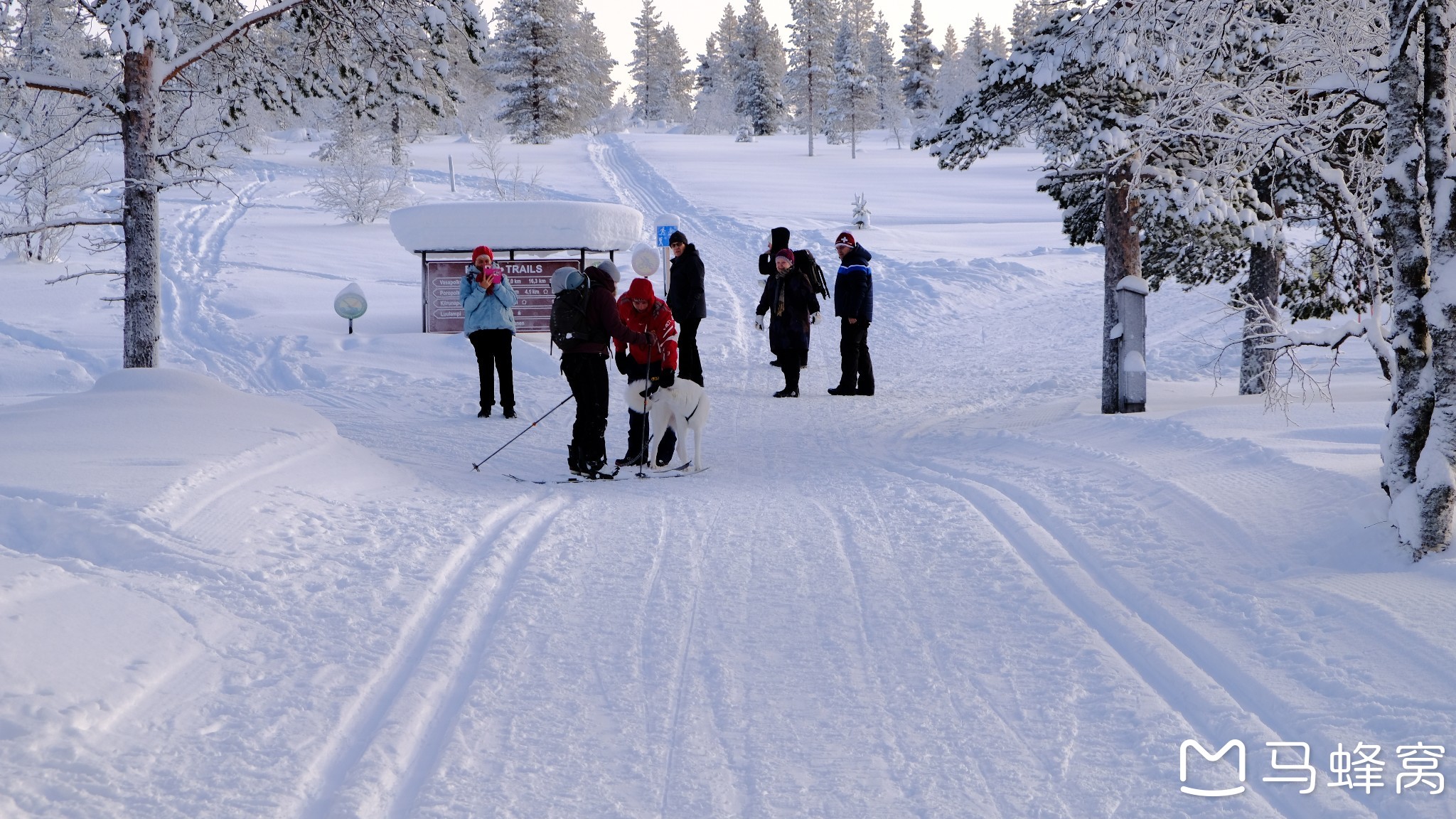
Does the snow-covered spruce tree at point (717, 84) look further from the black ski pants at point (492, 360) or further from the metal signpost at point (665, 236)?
the black ski pants at point (492, 360)

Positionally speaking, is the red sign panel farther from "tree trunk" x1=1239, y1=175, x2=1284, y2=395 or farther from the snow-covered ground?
"tree trunk" x1=1239, y1=175, x2=1284, y2=395

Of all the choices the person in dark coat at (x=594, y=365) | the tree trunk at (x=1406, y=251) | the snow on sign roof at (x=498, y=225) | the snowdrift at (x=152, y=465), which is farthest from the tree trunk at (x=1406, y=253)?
the snow on sign roof at (x=498, y=225)

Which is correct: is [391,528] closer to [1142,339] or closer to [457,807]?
[457,807]

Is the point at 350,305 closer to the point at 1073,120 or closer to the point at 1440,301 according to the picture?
the point at 1073,120

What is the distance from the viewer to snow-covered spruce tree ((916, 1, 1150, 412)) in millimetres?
9523

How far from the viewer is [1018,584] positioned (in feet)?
17.9

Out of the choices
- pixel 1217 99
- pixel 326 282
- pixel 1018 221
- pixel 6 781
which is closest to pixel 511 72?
pixel 1018 221

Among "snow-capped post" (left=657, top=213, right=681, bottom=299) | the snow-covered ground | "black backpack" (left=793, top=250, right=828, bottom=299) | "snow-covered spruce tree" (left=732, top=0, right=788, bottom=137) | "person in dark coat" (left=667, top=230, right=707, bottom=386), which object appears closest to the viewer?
the snow-covered ground

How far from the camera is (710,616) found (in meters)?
5.04

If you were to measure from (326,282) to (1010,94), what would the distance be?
1607cm

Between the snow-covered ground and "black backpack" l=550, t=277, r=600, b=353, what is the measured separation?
3.61ft

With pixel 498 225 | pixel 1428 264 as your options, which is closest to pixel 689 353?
pixel 498 225

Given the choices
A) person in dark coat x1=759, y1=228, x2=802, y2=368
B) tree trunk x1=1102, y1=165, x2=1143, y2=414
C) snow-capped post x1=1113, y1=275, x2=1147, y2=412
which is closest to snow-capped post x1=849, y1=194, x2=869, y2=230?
person in dark coat x1=759, y1=228, x2=802, y2=368

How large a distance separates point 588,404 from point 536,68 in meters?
53.7
